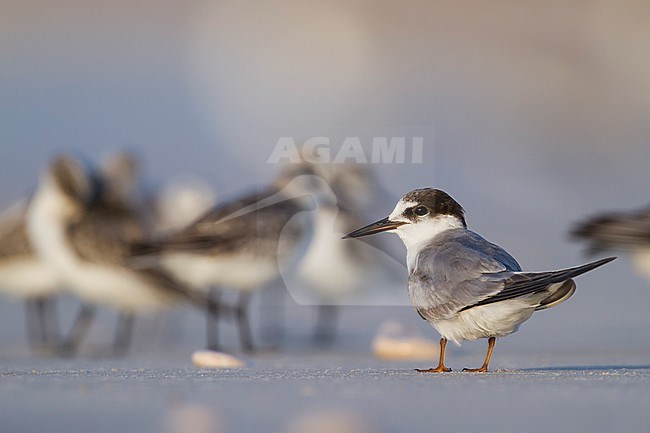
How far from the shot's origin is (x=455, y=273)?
373 centimetres

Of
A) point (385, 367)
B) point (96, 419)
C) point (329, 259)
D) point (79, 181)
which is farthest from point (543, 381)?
point (79, 181)

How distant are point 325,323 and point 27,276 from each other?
6.04 feet

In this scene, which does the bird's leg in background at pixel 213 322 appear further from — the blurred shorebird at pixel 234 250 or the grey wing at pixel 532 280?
the grey wing at pixel 532 280

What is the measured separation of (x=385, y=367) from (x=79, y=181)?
423 cm

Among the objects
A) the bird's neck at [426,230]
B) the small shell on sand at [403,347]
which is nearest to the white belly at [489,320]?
the bird's neck at [426,230]

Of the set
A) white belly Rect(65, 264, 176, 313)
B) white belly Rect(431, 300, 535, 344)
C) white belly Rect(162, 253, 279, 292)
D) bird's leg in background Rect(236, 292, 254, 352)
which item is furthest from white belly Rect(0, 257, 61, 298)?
white belly Rect(431, 300, 535, 344)

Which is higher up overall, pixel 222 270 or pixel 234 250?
pixel 234 250

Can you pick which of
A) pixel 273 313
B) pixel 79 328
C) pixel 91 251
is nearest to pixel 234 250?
pixel 91 251

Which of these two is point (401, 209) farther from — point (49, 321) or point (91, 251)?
point (49, 321)

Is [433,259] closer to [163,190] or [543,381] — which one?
[543,381]

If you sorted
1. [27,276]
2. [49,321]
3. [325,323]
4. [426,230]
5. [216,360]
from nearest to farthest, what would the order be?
[426,230] → [216,360] → [325,323] → [27,276] → [49,321]

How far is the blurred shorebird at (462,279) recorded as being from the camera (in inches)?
140

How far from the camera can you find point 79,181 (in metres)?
8.08

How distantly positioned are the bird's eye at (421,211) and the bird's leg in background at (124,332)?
3530 millimetres
